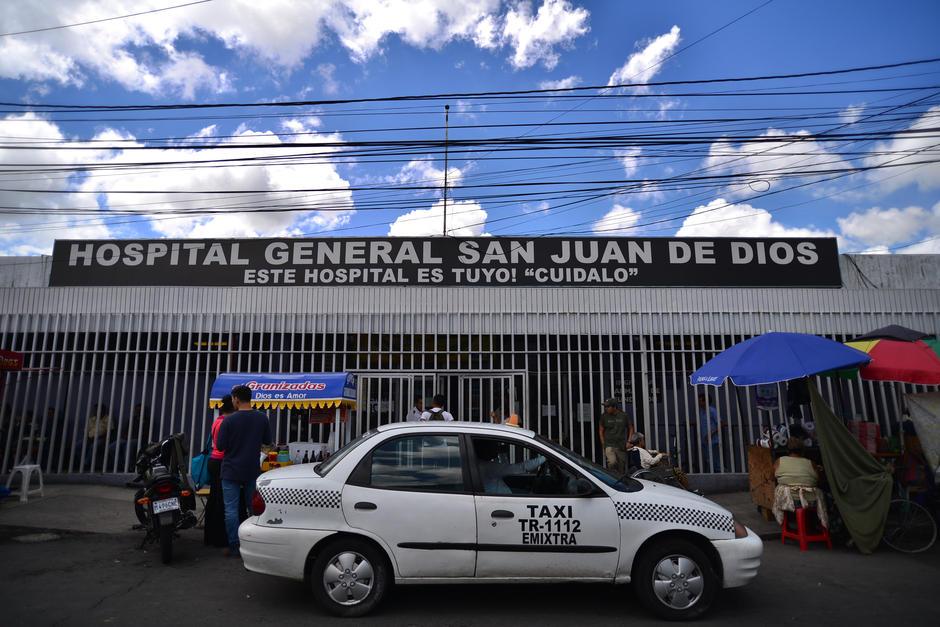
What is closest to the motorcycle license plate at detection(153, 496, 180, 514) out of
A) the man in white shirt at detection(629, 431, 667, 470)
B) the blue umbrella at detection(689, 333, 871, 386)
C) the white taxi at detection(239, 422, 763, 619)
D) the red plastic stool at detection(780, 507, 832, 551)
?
the white taxi at detection(239, 422, 763, 619)

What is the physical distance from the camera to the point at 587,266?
12352mm

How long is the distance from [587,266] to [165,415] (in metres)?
8.21

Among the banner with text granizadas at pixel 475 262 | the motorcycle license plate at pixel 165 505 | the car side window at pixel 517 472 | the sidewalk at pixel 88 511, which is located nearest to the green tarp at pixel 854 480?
the sidewalk at pixel 88 511

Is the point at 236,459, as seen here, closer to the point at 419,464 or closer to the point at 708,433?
the point at 419,464

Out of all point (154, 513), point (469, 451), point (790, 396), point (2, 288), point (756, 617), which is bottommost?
point (756, 617)

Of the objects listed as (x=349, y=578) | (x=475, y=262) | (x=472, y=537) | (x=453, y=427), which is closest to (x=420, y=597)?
(x=349, y=578)

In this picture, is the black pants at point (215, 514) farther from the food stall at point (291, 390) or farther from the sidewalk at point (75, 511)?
the food stall at point (291, 390)

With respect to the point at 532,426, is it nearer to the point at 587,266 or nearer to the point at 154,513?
the point at 587,266

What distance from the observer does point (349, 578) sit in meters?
4.61

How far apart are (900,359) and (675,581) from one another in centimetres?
498

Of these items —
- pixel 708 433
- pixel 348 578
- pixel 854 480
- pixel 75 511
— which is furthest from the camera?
pixel 708 433

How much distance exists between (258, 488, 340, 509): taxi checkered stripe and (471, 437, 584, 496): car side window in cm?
110

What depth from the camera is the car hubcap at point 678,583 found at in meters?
4.64

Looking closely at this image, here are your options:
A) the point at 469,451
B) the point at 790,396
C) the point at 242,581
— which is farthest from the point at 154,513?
the point at 790,396
